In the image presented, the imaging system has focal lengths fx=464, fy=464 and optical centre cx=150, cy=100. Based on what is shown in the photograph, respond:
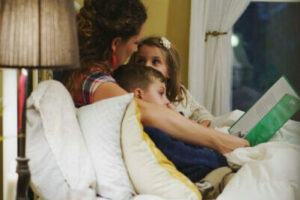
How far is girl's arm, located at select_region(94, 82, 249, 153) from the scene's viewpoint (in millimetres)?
1680

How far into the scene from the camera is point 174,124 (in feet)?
5.60

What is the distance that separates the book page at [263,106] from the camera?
188 centimetres

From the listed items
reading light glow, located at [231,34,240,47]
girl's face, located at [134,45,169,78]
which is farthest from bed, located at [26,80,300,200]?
reading light glow, located at [231,34,240,47]

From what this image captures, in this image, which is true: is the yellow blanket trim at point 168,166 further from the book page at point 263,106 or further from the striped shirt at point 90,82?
the book page at point 263,106

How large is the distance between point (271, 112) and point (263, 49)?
1721mm

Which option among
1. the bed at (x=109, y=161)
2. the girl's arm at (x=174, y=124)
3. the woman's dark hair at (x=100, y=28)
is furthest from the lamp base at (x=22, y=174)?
the woman's dark hair at (x=100, y=28)

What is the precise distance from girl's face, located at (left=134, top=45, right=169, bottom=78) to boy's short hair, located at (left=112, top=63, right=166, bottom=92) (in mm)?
332

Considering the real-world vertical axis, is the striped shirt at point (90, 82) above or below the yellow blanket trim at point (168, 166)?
above

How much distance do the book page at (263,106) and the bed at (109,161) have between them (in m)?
0.39

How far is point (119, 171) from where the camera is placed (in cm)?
144

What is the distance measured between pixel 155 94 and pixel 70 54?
2.50 feet

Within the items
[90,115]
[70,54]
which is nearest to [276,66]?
[90,115]

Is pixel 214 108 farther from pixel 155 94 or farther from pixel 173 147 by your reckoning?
pixel 173 147

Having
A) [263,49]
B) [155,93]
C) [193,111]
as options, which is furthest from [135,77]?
[263,49]
